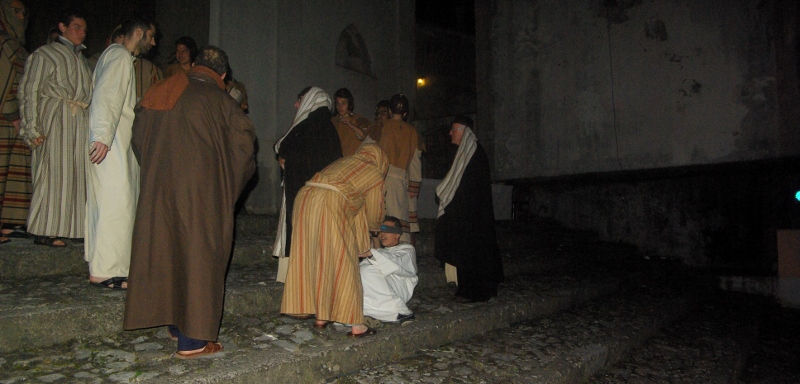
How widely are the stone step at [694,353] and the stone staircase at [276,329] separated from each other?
9 cm

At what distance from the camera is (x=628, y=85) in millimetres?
8977

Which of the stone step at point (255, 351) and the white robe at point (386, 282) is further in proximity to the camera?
the white robe at point (386, 282)

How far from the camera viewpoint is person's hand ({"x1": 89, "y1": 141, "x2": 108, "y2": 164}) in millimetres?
3184

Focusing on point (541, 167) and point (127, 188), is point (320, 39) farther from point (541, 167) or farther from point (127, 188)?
point (127, 188)

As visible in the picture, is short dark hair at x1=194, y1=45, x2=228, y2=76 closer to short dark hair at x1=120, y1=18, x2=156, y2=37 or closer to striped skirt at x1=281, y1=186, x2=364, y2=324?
short dark hair at x1=120, y1=18, x2=156, y2=37

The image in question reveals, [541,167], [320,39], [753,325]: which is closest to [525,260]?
[753,325]

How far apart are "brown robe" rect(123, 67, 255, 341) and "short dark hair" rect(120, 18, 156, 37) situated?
3.14 feet

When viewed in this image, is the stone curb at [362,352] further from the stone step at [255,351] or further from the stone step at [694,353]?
the stone step at [694,353]

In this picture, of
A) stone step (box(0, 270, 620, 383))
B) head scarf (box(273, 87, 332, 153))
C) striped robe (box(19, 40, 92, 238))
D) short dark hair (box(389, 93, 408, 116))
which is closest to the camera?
stone step (box(0, 270, 620, 383))

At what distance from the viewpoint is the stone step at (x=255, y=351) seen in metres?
2.56

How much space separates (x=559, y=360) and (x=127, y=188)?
344cm

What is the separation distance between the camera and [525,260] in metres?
6.71

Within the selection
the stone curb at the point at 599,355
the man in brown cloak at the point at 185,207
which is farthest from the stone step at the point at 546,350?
the man in brown cloak at the point at 185,207

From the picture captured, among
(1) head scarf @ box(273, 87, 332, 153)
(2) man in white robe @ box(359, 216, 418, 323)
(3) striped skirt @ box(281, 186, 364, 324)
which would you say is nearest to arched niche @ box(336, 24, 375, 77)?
(1) head scarf @ box(273, 87, 332, 153)
